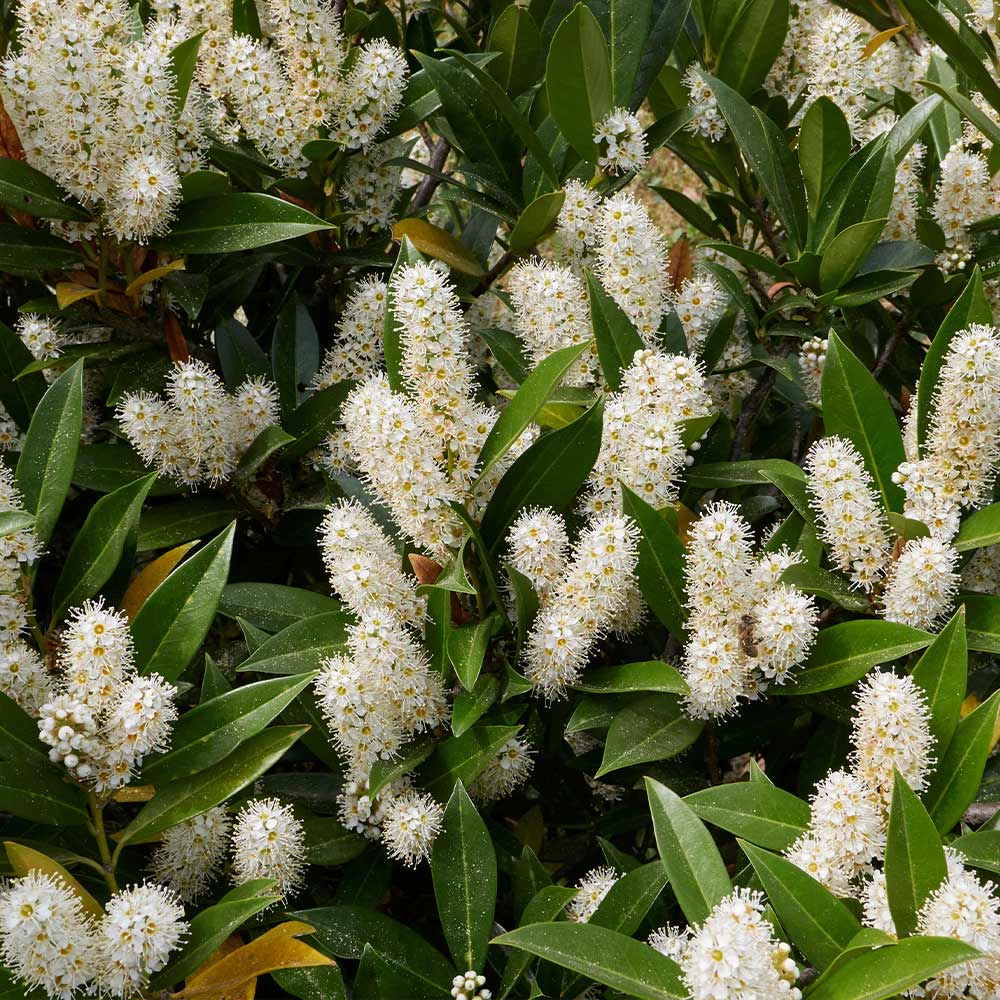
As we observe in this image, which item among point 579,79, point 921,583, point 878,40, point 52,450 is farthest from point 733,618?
point 878,40

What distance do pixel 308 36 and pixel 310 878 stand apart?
163 centimetres

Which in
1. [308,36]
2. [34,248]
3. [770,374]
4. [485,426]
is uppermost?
[308,36]

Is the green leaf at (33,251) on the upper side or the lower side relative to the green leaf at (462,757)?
upper

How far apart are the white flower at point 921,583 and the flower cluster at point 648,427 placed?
381 mm

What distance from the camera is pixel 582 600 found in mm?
1818

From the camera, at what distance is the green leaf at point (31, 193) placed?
207 centimetres

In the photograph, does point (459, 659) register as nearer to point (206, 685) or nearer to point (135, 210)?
point (206, 685)

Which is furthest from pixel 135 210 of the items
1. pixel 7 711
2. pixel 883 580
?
pixel 883 580

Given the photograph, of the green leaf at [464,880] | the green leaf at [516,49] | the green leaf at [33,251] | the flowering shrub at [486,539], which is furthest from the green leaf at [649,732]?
the green leaf at [516,49]

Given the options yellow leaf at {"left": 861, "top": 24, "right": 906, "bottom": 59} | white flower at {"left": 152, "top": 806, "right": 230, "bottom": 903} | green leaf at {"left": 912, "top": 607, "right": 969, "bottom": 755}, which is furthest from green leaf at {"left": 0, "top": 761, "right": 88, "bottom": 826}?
yellow leaf at {"left": 861, "top": 24, "right": 906, "bottom": 59}

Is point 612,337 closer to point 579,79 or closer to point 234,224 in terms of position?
point 579,79

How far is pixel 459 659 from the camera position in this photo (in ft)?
5.96

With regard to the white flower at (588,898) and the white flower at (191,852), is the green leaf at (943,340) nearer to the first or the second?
the white flower at (588,898)

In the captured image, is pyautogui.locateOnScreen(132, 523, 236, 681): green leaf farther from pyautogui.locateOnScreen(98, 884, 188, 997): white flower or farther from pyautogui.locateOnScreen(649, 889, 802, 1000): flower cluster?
pyautogui.locateOnScreen(649, 889, 802, 1000): flower cluster
